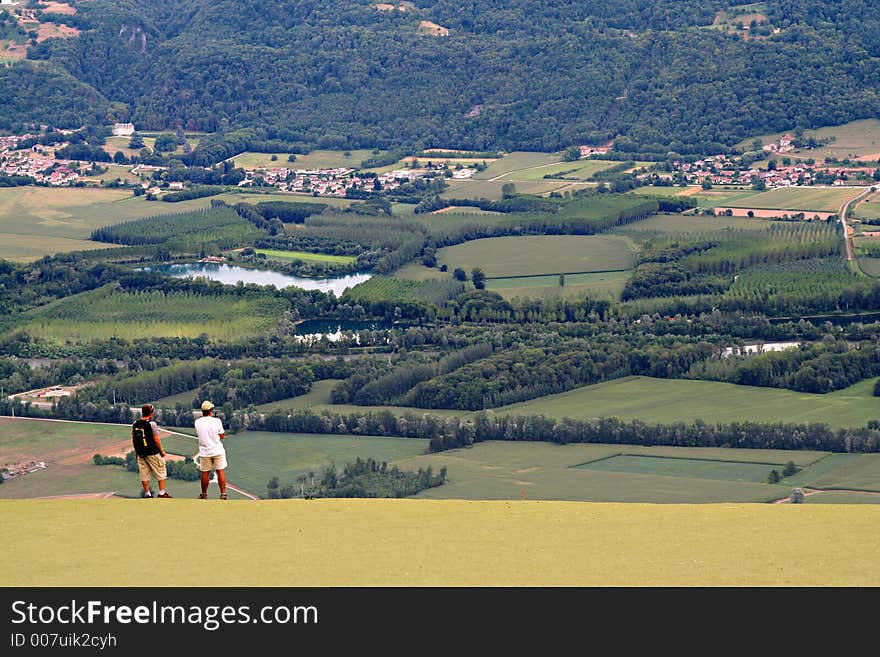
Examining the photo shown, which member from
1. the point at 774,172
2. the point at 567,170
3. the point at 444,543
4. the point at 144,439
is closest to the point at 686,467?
the point at 144,439

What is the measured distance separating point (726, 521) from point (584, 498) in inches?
836

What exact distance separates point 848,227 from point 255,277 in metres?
36.4

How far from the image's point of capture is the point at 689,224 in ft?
351

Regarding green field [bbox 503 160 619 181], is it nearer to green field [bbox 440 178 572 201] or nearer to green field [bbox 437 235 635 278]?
green field [bbox 440 178 572 201]

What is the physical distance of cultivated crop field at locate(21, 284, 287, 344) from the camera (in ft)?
272

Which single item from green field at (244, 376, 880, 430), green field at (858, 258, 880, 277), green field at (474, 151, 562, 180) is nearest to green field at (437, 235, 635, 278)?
green field at (858, 258, 880, 277)

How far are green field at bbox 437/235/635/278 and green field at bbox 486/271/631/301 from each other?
1431 millimetres

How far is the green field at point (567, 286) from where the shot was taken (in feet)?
291

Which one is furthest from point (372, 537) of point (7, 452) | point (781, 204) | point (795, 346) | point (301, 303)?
point (781, 204)

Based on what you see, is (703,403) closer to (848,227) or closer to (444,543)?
(444,543)

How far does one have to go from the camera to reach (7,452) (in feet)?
191


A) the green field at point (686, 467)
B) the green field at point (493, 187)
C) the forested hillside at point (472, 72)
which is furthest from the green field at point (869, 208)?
the green field at point (686, 467)

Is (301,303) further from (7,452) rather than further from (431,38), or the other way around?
(431,38)

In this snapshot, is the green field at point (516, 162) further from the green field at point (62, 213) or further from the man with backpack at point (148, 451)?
the man with backpack at point (148, 451)
